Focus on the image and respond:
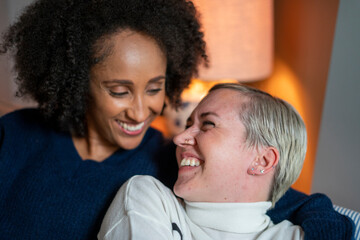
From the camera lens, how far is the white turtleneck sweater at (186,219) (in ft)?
3.41

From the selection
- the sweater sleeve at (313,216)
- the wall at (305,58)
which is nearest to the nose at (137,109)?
the sweater sleeve at (313,216)

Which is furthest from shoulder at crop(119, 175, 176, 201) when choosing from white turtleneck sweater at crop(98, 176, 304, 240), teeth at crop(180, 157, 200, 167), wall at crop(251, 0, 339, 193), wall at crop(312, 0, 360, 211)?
wall at crop(251, 0, 339, 193)

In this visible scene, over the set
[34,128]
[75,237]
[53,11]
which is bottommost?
[75,237]

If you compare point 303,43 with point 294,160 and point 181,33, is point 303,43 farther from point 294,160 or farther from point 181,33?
point 294,160

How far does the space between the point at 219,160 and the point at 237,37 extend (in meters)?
1.04

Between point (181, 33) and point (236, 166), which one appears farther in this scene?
point (181, 33)

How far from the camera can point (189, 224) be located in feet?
3.74

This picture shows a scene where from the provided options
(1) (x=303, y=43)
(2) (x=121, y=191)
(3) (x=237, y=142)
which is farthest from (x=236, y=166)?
(1) (x=303, y=43)

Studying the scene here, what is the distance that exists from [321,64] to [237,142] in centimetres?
89

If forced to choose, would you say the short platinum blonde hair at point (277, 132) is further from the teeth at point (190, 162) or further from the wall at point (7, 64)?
the wall at point (7, 64)

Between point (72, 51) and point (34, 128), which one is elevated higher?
point (72, 51)

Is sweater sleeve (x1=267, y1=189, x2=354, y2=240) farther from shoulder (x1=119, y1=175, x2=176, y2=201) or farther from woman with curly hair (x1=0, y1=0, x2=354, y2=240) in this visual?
shoulder (x1=119, y1=175, x2=176, y2=201)

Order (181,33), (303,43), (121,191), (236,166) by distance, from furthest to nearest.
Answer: (303,43) → (181,33) → (121,191) → (236,166)

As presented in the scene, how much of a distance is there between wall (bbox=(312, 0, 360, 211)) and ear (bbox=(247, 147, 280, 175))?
511mm
